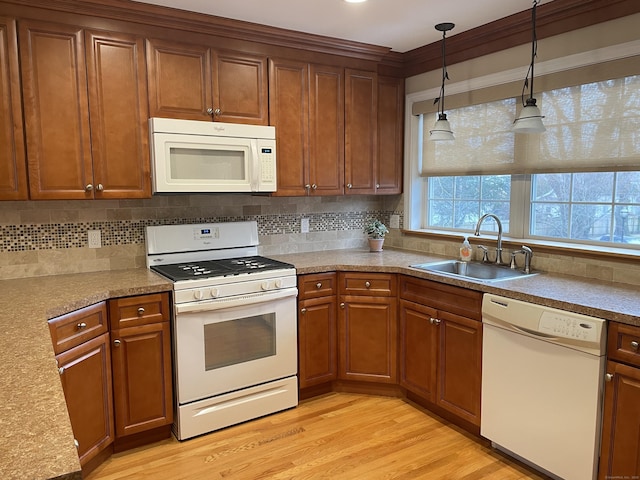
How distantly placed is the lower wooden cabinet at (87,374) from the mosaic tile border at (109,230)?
69cm

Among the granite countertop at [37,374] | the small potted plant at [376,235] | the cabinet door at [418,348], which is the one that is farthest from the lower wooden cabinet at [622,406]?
Answer: the granite countertop at [37,374]

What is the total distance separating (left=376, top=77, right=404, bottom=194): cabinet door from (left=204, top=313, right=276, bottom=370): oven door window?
1443 mm

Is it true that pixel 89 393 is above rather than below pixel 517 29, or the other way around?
below

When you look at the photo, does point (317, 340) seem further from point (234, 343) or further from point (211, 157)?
point (211, 157)

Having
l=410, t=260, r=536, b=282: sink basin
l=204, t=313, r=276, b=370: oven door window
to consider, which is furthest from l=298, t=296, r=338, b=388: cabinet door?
l=410, t=260, r=536, b=282: sink basin

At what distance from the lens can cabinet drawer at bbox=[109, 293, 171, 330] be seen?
8.01ft

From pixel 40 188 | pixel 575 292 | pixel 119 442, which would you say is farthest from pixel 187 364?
pixel 575 292

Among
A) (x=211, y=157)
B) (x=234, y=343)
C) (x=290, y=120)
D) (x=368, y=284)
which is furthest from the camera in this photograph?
(x=290, y=120)

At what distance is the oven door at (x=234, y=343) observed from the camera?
2627 millimetres

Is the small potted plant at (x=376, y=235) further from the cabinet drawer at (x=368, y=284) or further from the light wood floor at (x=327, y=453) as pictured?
the light wood floor at (x=327, y=453)

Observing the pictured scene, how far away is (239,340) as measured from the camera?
2809mm

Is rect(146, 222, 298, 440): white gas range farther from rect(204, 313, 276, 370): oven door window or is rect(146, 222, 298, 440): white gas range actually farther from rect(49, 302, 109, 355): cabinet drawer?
rect(49, 302, 109, 355): cabinet drawer

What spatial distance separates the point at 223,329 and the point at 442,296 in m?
1.27

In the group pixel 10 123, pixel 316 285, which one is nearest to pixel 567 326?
pixel 316 285
